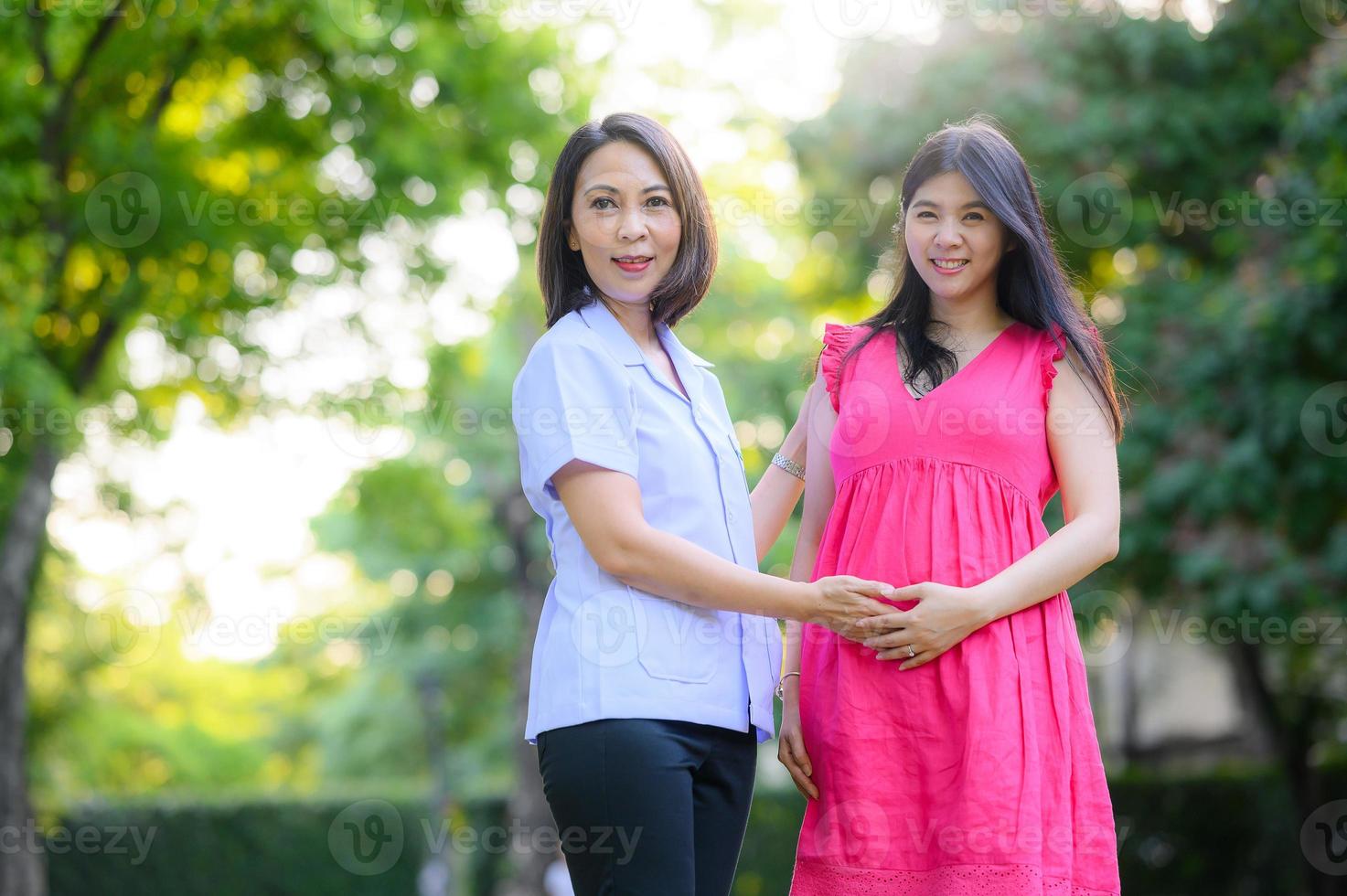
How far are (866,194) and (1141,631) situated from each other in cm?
889

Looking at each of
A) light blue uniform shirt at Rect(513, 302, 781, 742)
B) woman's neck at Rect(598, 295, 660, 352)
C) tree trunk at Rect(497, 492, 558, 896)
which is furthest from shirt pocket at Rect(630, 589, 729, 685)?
tree trunk at Rect(497, 492, 558, 896)

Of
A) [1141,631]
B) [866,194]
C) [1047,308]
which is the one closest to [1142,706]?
[1141,631]

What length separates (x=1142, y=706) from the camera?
23828mm

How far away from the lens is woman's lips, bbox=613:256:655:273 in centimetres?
252

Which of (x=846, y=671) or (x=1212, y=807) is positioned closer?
(x=846, y=671)

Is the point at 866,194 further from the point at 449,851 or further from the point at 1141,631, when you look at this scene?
the point at 449,851

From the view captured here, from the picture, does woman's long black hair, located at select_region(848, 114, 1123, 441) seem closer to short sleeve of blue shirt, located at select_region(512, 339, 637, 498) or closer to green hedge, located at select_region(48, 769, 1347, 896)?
short sleeve of blue shirt, located at select_region(512, 339, 637, 498)

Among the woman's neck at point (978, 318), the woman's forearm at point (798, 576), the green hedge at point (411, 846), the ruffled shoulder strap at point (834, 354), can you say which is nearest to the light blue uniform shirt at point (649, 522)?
the woman's forearm at point (798, 576)

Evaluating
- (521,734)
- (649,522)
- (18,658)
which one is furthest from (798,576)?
(521,734)

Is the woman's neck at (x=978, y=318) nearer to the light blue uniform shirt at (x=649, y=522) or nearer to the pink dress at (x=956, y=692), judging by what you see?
the pink dress at (x=956, y=692)

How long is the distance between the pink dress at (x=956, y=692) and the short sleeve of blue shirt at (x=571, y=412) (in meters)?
0.52

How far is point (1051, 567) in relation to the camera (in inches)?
95.9

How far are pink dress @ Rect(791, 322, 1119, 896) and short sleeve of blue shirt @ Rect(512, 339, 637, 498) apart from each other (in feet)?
1.71

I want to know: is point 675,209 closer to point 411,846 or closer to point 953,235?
point 953,235
